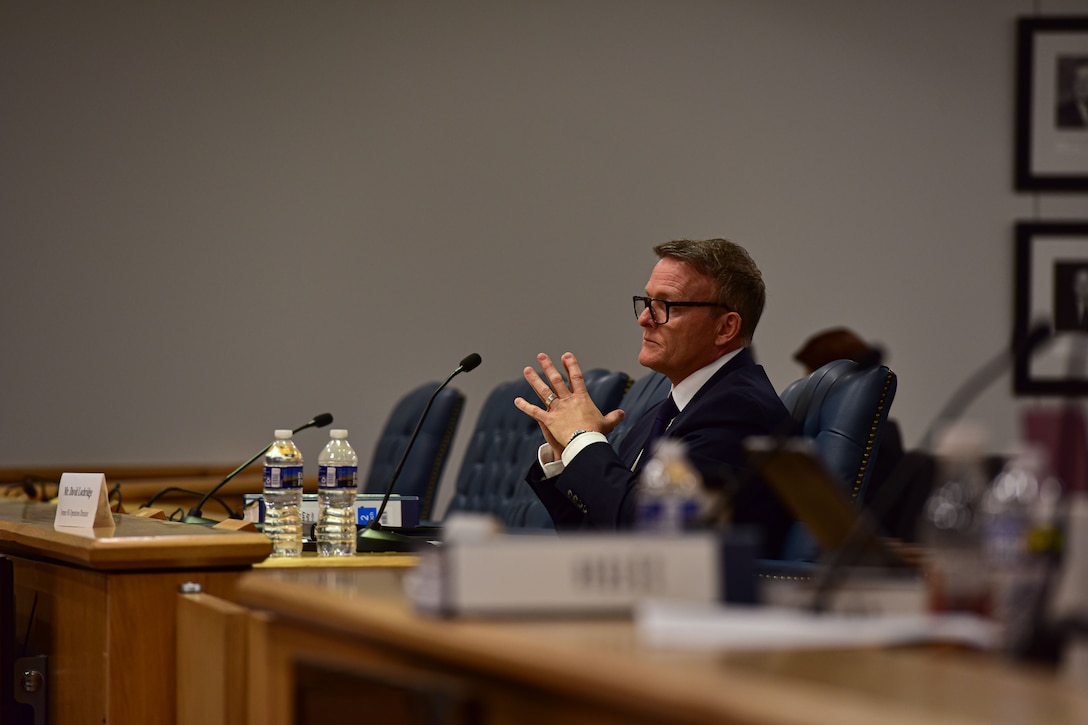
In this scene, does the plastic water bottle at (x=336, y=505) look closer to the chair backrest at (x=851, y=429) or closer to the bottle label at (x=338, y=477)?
the bottle label at (x=338, y=477)

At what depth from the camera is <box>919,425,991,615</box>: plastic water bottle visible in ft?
3.70

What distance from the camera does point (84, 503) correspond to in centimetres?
241

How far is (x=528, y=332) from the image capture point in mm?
5621

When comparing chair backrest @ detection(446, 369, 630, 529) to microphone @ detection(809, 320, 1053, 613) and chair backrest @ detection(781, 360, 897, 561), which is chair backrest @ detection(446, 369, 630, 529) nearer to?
chair backrest @ detection(781, 360, 897, 561)

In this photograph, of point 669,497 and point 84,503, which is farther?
point 84,503

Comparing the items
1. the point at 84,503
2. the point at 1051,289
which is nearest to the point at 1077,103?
the point at 1051,289

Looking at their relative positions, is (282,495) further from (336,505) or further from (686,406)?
(686,406)

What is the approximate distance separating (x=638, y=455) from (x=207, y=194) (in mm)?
3012

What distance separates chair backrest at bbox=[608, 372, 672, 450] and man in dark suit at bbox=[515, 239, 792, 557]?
0.61 feet

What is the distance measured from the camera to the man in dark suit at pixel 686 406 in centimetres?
262

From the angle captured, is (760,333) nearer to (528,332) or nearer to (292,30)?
(528,332)

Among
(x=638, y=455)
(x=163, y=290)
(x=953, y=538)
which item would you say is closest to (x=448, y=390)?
(x=638, y=455)

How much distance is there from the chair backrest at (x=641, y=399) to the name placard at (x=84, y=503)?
1.32 m

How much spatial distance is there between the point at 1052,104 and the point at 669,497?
5.02 meters
